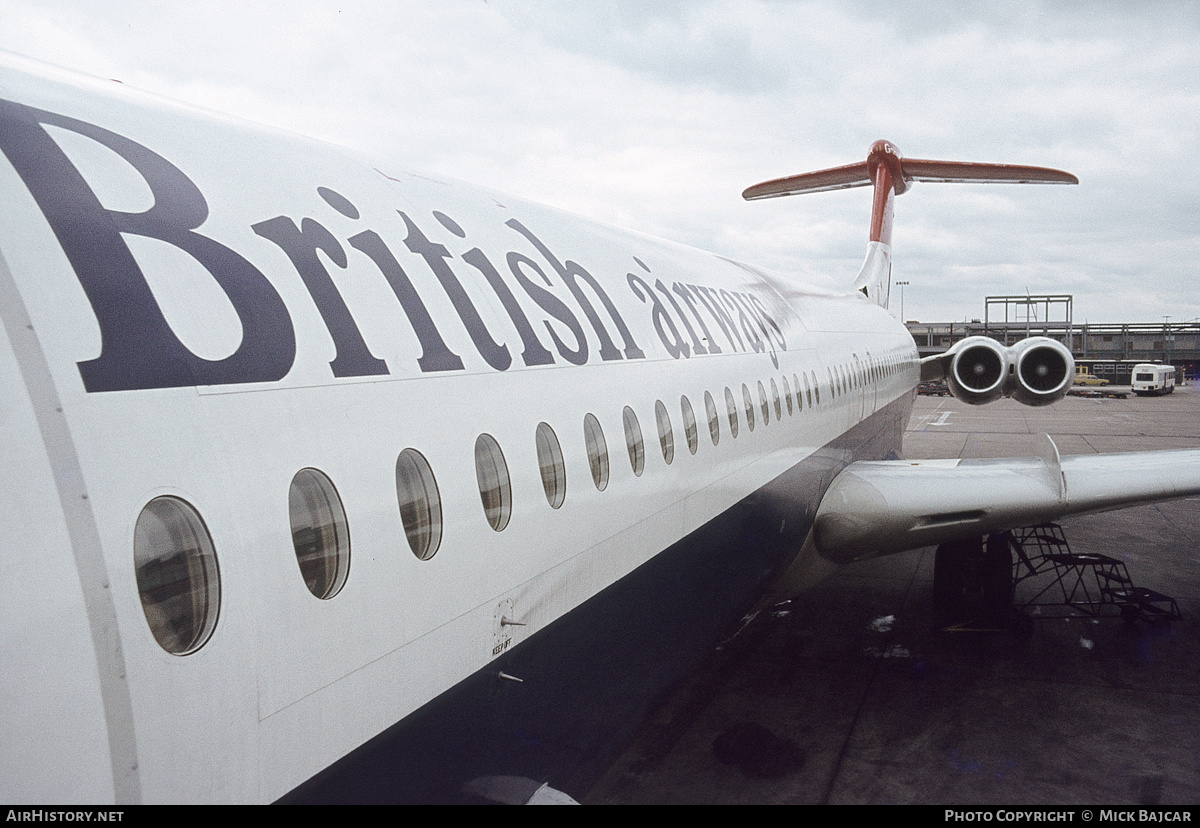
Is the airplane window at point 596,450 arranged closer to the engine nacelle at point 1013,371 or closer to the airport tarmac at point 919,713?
the airport tarmac at point 919,713

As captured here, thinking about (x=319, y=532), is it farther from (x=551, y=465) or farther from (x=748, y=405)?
(x=748, y=405)

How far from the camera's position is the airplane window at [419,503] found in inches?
109

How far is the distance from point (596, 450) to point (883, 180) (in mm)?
17218

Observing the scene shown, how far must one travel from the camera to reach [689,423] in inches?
198

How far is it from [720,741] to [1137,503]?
4.91 m

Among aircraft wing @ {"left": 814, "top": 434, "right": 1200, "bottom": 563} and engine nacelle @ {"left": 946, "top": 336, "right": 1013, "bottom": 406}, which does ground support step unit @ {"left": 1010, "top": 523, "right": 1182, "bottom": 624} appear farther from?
engine nacelle @ {"left": 946, "top": 336, "right": 1013, "bottom": 406}

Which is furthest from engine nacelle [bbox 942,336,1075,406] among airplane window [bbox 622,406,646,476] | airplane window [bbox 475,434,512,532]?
airplane window [bbox 475,434,512,532]

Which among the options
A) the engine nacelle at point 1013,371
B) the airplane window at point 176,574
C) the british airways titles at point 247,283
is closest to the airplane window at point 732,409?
the british airways titles at point 247,283

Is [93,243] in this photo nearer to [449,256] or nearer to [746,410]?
[449,256]

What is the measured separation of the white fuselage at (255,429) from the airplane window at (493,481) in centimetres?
5

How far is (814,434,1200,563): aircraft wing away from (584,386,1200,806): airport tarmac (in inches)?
47.5

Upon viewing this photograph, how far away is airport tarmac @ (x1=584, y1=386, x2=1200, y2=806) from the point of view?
5766 mm

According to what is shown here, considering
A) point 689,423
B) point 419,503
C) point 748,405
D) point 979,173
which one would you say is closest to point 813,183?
point 979,173

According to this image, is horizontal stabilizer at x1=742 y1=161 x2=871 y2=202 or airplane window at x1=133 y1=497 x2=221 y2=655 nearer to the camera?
airplane window at x1=133 y1=497 x2=221 y2=655
